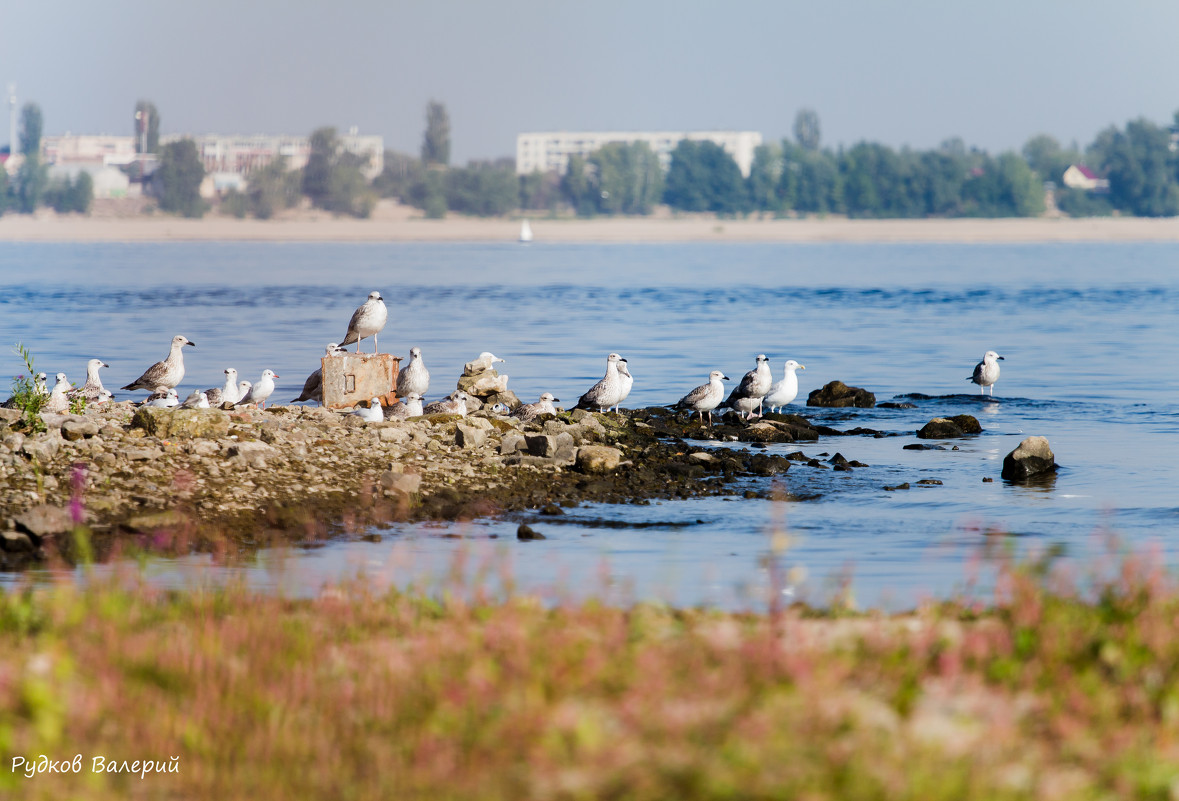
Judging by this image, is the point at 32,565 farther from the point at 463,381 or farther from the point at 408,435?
the point at 463,381

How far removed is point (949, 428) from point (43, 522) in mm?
14963

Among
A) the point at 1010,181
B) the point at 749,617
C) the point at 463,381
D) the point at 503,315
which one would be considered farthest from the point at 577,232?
the point at 749,617

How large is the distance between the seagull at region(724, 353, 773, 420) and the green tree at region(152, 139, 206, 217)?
17497 cm

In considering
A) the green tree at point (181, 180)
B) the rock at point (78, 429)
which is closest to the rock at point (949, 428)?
the rock at point (78, 429)

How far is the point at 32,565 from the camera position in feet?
38.8

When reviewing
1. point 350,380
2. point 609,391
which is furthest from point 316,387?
point 609,391

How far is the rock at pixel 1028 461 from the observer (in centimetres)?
1797

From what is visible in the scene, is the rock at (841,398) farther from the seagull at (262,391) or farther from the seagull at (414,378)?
the seagull at (262,391)

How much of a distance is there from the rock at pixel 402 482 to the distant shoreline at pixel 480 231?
6078 inches

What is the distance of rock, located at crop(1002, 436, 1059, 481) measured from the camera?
18.0m

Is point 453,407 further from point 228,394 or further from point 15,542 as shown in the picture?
point 15,542

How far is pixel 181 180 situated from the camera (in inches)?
Answer: 7338

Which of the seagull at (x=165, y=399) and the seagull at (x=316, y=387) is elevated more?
the seagull at (x=316, y=387)

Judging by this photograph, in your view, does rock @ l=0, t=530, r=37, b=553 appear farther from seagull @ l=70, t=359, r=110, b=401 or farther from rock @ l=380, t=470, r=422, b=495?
seagull @ l=70, t=359, r=110, b=401
